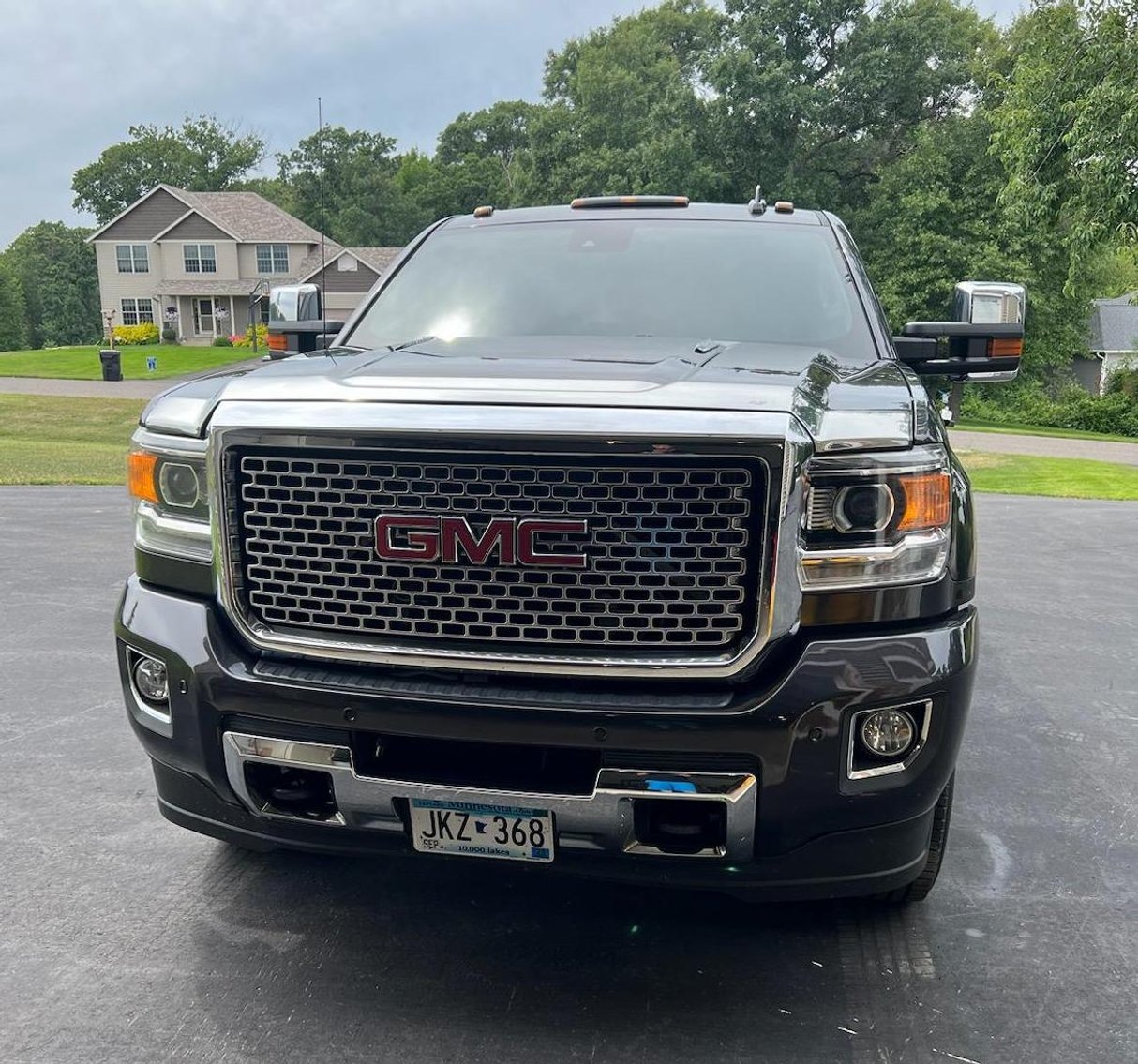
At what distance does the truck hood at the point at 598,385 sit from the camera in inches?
95.3

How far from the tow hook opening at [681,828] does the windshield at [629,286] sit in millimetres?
1677

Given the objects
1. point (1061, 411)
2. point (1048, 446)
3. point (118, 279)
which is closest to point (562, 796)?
point (1048, 446)

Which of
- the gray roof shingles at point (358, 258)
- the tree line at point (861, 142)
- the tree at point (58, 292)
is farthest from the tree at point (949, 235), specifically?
the tree at point (58, 292)

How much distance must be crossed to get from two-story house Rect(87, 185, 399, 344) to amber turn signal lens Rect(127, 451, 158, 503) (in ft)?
185

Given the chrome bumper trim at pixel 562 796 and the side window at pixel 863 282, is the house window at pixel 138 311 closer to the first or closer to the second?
the side window at pixel 863 282

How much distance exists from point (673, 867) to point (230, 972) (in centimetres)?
118

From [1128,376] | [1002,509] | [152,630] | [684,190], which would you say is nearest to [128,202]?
[684,190]

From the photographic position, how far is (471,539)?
2467 millimetres

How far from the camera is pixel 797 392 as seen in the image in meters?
2.49

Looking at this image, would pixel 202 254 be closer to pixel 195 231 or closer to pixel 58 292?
pixel 195 231

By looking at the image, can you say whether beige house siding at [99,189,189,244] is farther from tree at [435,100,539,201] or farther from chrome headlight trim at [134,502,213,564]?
chrome headlight trim at [134,502,213,564]

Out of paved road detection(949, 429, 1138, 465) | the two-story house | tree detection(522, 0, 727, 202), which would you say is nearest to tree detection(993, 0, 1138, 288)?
paved road detection(949, 429, 1138, 465)

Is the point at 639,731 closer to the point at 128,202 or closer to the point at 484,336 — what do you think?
the point at 484,336

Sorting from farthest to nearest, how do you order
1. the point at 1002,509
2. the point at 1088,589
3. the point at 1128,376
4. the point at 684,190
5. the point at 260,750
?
1. the point at 1128,376
2. the point at 684,190
3. the point at 1002,509
4. the point at 1088,589
5. the point at 260,750
